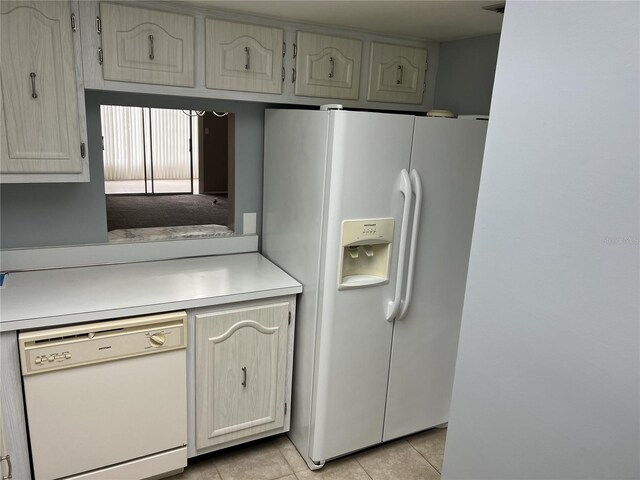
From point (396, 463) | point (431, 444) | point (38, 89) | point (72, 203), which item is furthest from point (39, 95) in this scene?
point (431, 444)

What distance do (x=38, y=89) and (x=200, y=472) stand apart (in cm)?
179

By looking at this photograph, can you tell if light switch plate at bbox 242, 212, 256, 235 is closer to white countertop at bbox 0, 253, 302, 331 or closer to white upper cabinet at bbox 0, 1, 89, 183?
white countertop at bbox 0, 253, 302, 331

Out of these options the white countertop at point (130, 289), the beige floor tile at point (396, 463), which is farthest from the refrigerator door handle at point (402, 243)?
the beige floor tile at point (396, 463)

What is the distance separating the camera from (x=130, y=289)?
2.09m

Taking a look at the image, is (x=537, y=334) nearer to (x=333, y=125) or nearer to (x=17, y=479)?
(x=333, y=125)

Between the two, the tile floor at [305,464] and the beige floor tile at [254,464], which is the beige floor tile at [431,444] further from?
the beige floor tile at [254,464]

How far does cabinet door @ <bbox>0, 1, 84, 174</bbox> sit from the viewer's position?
179 centimetres

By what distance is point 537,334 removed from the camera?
87 cm

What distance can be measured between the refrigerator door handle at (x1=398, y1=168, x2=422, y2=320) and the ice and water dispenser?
0.11 metres

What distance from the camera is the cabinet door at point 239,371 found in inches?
84.4

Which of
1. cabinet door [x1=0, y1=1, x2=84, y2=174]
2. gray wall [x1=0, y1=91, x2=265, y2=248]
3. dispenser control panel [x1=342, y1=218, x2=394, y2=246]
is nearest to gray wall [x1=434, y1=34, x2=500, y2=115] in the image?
dispenser control panel [x1=342, y1=218, x2=394, y2=246]

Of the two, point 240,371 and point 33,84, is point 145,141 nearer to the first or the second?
point 33,84

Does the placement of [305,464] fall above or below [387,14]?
below

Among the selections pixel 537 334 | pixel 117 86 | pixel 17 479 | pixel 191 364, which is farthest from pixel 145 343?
pixel 537 334
